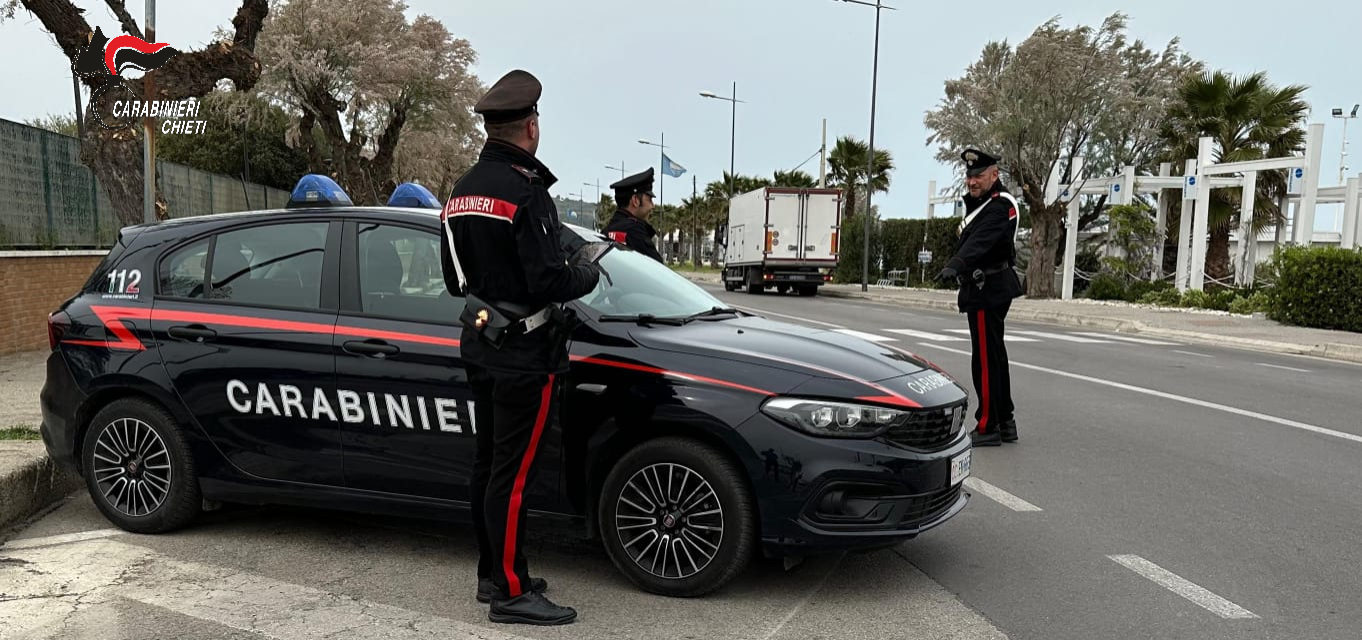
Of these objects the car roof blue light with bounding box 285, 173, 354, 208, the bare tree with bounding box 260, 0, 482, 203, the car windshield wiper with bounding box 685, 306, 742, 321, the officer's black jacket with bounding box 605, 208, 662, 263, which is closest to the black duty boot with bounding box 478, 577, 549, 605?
the car windshield wiper with bounding box 685, 306, 742, 321

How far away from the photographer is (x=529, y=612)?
12.2 feet

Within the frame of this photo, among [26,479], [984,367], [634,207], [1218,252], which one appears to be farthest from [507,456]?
[1218,252]

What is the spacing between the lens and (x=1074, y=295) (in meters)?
27.7

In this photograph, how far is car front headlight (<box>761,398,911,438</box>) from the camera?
3.81 metres

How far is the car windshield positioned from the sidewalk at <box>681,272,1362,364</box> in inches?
481

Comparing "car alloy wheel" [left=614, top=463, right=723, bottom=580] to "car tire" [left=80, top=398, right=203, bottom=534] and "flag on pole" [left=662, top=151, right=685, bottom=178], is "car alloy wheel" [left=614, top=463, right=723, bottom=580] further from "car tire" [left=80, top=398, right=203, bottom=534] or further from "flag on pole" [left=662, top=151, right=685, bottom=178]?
"flag on pole" [left=662, top=151, right=685, bottom=178]

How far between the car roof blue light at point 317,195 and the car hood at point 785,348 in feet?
5.95

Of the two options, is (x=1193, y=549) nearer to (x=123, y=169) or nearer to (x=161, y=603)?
(x=161, y=603)

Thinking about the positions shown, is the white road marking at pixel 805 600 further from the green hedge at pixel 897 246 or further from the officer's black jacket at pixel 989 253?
the green hedge at pixel 897 246

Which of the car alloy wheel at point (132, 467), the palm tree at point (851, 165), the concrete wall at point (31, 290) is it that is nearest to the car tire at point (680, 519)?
the car alloy wheel at point (132, 467)

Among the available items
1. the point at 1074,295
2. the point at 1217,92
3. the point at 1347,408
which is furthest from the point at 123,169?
the point at 1217,92

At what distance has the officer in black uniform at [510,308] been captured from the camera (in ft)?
11.8

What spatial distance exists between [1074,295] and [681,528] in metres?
26.1

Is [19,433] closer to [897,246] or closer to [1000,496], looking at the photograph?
[1000,496]
